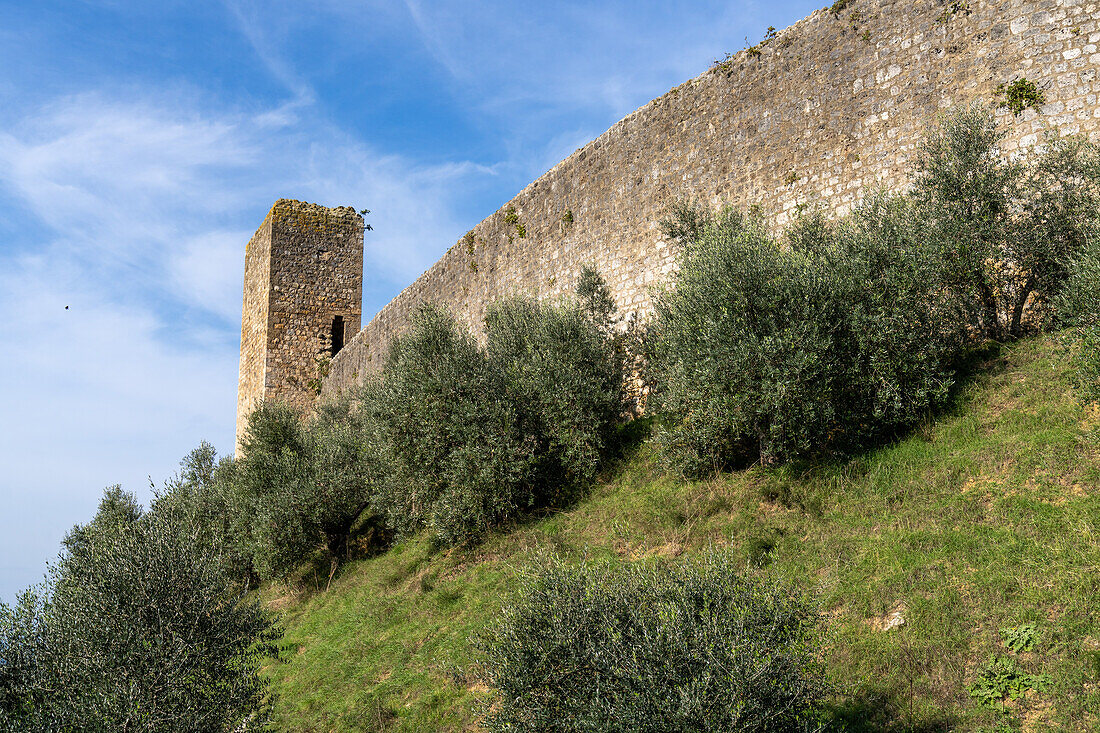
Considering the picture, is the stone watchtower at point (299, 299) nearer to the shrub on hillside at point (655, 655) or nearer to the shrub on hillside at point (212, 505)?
the shrub on hillside at point (212, 505)

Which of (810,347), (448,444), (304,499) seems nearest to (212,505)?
(304,499)

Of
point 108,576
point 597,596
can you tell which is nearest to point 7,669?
point 108,576

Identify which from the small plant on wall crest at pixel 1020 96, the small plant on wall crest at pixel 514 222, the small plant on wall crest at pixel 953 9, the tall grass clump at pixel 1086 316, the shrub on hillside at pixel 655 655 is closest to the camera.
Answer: the shrub on hillside at pixel 655 655

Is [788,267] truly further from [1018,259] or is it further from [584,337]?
[584,337]

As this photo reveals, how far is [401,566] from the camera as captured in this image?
42.5ft

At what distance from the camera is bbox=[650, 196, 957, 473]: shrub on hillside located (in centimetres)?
866

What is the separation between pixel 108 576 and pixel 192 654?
1.33 meters

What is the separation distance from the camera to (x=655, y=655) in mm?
4715

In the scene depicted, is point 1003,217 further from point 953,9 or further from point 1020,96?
point 953,9

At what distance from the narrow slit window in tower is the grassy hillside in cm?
1733

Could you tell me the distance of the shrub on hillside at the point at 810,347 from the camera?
866 centimetres

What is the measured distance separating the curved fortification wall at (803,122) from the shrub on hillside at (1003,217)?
464 mm

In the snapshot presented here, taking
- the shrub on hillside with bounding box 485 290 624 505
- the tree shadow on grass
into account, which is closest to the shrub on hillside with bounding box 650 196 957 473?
the shrub on hillside with bounding box 485 290 624 505

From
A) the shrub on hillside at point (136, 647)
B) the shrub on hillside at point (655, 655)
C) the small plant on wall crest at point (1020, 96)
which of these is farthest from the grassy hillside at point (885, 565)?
the small plant on wall crest at point (1020, 96)
